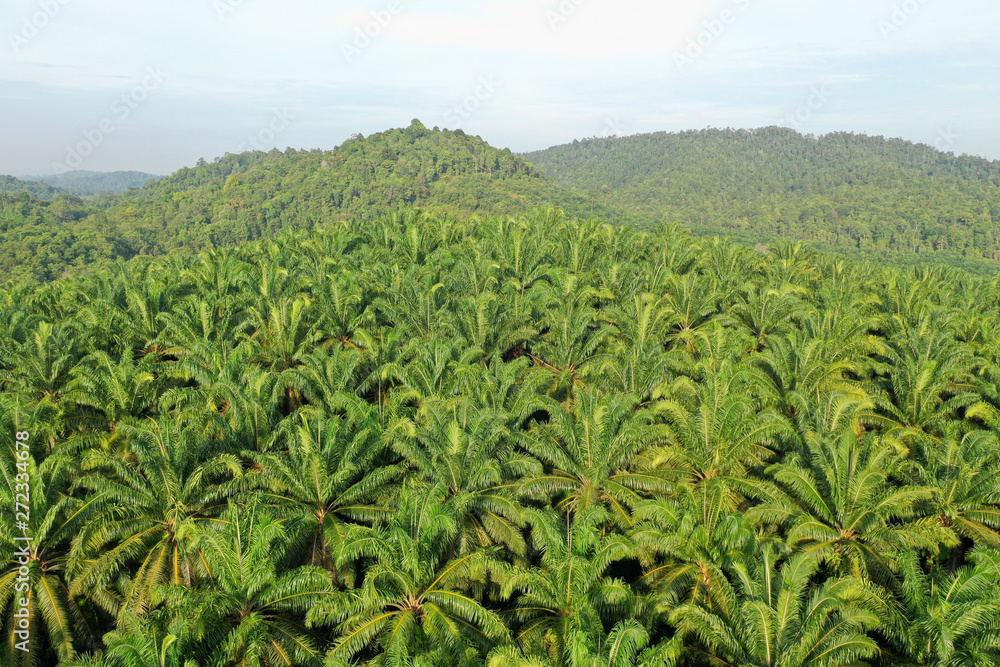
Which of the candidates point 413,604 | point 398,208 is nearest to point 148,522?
point 413,604

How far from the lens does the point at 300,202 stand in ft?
491

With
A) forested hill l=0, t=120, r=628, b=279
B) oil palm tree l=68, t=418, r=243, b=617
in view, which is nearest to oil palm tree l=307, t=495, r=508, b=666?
oil palm tree l=68, t=418, r=243, b=617

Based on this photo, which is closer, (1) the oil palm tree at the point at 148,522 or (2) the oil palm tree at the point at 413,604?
(2) the oil palm tree at the point at 413,604

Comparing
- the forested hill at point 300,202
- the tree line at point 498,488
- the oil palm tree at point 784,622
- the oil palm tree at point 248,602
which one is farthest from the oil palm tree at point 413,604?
the forested hill at point 300,202

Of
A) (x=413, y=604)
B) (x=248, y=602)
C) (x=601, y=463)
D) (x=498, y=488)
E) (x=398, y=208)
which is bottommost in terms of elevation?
(x=413, y=604)

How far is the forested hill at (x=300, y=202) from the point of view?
11138 cm

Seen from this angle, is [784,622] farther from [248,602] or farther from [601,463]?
[248,602]

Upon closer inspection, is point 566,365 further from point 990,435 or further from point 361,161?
point 361,161

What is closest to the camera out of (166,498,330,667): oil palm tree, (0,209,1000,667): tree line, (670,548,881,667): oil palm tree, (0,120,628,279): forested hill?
(670,548,881,667): oil palm tree

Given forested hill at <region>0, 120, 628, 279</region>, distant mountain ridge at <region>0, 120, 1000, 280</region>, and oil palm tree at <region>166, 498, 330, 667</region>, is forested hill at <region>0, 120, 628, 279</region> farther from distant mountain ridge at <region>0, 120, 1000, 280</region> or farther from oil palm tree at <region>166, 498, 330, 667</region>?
oil palm tree at <region>166, 498, 330, 667</region>

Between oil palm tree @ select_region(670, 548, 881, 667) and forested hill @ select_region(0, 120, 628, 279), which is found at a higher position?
forested hill @ select_region(0, 120, 628, 279)

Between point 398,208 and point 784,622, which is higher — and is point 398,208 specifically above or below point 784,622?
above

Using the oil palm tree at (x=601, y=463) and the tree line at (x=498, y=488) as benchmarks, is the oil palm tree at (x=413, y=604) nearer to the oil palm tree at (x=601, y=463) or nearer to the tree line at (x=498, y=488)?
the tree line at (x=498, y=488)

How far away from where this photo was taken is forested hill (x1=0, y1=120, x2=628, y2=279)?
111375 mm
